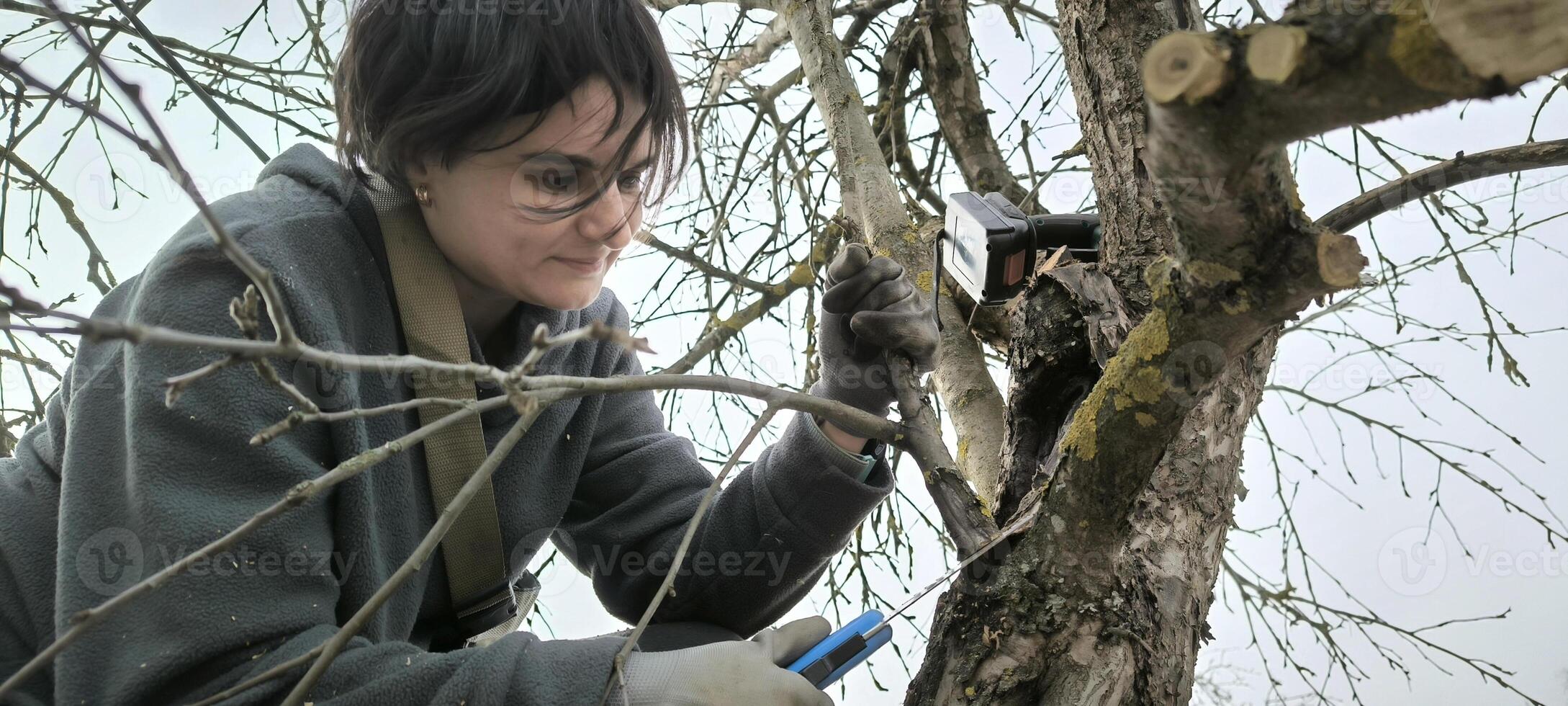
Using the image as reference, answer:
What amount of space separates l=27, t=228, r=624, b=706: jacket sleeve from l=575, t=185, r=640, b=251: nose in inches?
15.1

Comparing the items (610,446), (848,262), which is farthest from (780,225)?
(848,262)

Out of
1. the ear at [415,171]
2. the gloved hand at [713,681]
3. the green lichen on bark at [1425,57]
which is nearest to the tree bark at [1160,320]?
the green lichen on bark at [1425,57]

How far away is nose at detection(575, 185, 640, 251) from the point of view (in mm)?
1225

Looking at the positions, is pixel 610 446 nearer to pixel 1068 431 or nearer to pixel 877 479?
pixel 877 479

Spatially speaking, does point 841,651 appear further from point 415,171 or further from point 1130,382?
point 415,171

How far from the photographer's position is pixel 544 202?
1.20 m

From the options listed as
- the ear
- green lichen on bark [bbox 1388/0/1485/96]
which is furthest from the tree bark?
the ear

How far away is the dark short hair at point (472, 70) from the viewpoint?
116cm

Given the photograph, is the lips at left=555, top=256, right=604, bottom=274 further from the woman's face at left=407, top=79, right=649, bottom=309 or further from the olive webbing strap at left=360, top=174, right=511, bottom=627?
the olive webbing strap at left=360, top=174, right=511, bottom=627

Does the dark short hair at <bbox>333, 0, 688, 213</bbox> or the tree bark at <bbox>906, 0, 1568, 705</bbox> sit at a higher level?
the dark short hair at <bbox>333, 0, 688, 213</bbox>

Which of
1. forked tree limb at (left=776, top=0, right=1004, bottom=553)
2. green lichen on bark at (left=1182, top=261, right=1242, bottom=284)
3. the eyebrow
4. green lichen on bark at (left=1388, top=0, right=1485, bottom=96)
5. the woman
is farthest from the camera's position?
forked tree limb at (left=776, top=0, right=1004, bottom=553)

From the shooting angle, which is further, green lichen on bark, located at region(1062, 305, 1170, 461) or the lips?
the lips

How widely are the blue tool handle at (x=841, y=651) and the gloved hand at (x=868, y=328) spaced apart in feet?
0.98

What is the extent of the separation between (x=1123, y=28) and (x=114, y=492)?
1.31m
